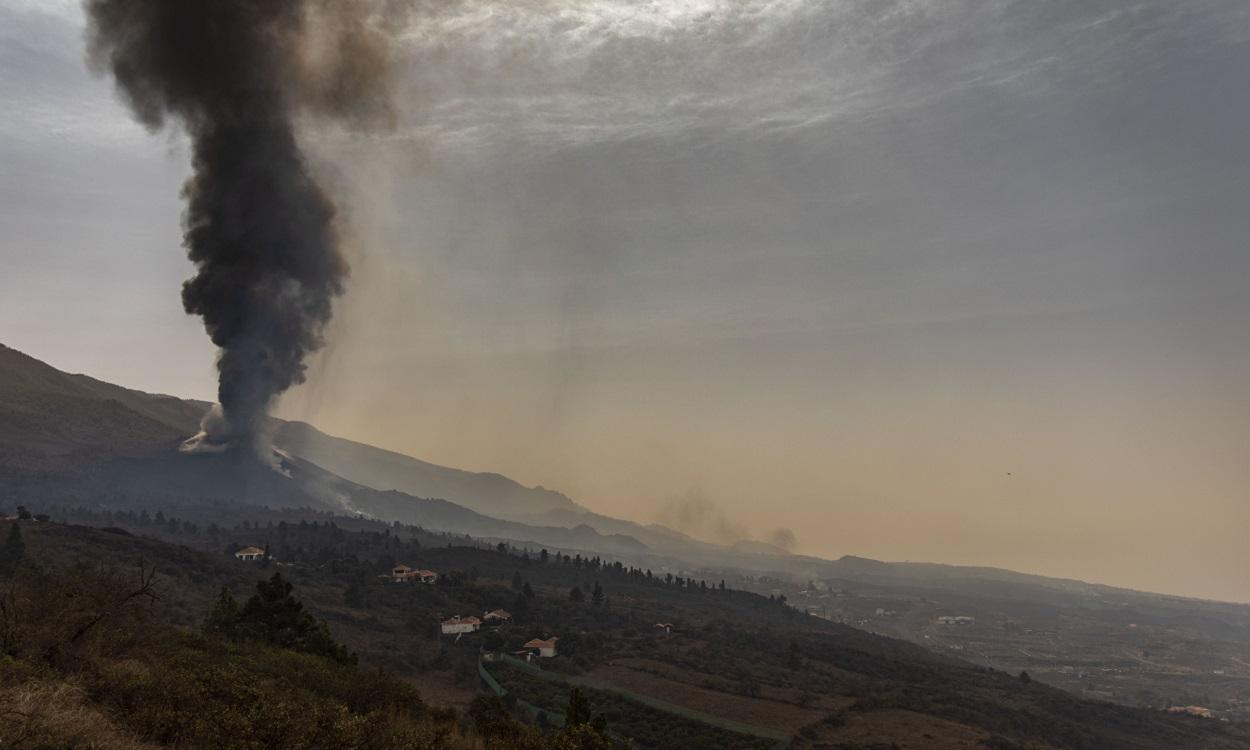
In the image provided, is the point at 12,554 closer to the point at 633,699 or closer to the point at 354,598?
the point at 354,598

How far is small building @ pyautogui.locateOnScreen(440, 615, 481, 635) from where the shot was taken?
8112cm

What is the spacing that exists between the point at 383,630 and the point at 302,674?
173 feet

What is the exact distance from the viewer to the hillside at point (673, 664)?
2330 inches

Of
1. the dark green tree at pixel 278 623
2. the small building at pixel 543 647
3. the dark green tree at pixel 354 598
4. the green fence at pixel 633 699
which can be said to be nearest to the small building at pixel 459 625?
the small building at pixel 543 647

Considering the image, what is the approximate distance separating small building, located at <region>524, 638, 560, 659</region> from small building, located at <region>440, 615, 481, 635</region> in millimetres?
9455

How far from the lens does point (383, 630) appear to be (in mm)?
76250

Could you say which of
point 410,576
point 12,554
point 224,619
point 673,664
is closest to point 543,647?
point 673,664

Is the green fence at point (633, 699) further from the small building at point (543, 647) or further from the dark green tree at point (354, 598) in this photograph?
the dark green tree at point (354, 598)

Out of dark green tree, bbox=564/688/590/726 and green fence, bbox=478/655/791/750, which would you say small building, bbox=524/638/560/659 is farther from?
dark green tree, bbox=564/688/590/726

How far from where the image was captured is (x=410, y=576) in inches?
4252

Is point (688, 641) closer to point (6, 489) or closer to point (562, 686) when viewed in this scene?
point (562, 686)

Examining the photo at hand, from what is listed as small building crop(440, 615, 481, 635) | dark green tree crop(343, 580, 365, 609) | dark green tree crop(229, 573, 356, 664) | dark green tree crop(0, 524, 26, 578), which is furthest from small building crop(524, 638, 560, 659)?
dark green tree crop(0, 524, 26, 578)

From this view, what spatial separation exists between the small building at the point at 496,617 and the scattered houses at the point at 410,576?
17416 millimetres

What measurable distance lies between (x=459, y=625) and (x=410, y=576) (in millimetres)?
28607
